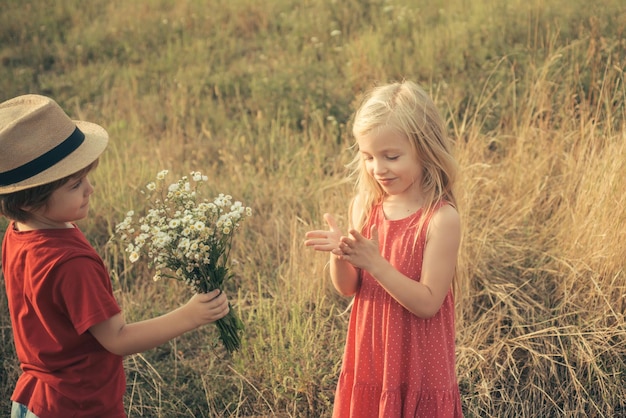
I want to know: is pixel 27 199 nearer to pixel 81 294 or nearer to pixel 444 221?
pixel 81 294

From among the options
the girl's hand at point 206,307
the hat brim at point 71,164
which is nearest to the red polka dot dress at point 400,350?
the girl's hand at point 206,307

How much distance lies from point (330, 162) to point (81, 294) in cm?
325

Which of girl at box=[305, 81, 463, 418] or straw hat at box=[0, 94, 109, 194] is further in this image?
girl at box=[305, 81, 463, 418]

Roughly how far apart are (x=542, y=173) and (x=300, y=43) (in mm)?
3811

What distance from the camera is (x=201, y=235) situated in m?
2.29

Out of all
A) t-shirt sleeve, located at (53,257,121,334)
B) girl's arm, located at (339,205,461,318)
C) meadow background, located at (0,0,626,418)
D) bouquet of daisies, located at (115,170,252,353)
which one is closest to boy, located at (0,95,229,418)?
t-shirt sleeve, located at (53,257,121,334)

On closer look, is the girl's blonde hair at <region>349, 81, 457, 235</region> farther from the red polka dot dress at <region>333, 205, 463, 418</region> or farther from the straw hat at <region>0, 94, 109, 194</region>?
the straw hat at <region>0, 94, 109, 194</region>

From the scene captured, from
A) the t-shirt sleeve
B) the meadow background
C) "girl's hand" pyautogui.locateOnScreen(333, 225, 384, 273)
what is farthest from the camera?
the meadow background

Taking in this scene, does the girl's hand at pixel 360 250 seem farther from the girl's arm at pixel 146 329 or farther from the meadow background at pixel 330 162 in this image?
the meadow background at pixel 330 162

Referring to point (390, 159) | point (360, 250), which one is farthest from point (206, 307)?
point (390, 159)

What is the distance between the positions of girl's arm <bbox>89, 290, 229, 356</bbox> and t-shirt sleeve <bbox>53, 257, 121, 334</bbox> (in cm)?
5

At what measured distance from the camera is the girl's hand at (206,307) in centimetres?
223

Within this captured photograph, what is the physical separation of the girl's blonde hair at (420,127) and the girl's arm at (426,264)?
0.08 m

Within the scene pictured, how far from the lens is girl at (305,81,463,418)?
7.48 ft
